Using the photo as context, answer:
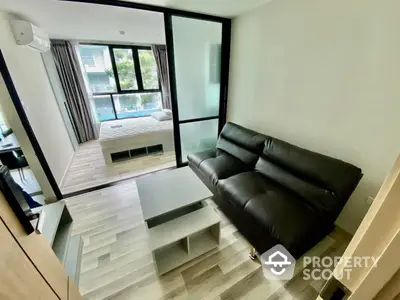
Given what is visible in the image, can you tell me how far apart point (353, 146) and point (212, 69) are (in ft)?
7.21

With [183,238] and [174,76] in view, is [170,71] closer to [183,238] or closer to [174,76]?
[174,76]

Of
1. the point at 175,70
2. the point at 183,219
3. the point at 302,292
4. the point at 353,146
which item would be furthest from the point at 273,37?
the point at 302,292

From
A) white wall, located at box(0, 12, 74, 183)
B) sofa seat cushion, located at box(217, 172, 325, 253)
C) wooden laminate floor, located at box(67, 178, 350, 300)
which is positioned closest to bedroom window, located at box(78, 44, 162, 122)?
white wall, located at box(0, 12, 74, 183)

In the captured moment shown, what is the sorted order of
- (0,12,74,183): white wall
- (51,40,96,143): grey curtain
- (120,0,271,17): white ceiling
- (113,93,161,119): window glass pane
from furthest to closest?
(113,93,161,119): window glass pane < (51,40,96,143): grey curtain < (0,12,74,183): white wall < (120,0,271,17): white ceiling

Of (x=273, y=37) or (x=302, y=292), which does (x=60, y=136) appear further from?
(x=302, y=292)

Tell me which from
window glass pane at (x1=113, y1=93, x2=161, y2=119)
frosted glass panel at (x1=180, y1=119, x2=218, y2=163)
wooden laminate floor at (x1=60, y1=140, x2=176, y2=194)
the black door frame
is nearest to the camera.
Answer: the black door frame

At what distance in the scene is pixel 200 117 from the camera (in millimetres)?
3035

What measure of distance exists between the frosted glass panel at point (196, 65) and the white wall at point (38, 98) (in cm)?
201

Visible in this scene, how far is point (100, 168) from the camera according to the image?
3.22 metres

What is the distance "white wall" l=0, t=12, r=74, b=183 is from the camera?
216 cm

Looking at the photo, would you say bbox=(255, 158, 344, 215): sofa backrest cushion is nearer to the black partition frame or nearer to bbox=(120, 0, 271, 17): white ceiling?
the black partition frame

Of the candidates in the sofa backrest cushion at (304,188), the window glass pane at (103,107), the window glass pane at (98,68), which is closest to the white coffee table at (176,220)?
the sofa backrest cushion at (304,188)

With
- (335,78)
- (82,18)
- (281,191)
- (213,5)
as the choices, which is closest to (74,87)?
(82,18)

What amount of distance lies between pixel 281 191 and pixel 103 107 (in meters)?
5.16
